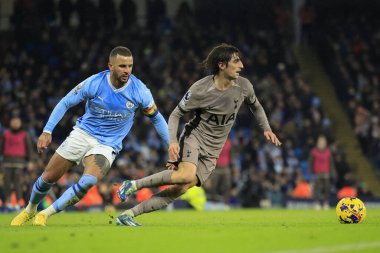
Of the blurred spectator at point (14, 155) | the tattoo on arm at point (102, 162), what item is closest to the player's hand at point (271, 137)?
the tattoo on arm at point (102, 162)

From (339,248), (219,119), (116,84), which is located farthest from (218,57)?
(339,248)

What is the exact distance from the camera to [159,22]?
94.5 ft

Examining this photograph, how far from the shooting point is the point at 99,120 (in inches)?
438

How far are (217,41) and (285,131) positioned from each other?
4798mm

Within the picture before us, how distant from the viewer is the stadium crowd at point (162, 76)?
74.5 ft

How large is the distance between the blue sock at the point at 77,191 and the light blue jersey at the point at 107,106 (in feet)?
2.23

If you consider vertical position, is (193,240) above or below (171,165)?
below

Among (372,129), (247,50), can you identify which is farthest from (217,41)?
(372,129)

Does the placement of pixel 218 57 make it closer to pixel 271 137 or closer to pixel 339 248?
pixel 271 137

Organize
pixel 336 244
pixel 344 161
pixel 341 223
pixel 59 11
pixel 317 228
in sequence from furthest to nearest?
1. pixel 59 11
2. pixel 344 161
3. pixel 341 223
4. pixel 317 228
5. pixel 336 244

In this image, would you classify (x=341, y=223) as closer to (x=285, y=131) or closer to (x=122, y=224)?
(x=122, y=224)

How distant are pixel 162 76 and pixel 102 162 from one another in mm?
15611

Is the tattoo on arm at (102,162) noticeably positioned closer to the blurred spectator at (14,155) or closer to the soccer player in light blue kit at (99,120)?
the soccer player in light blue kit at (99,120)

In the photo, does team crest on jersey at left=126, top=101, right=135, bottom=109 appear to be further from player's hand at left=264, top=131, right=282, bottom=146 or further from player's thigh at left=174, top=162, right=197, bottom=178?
player's hand at left=264, top=131, right=282, bottom=146
